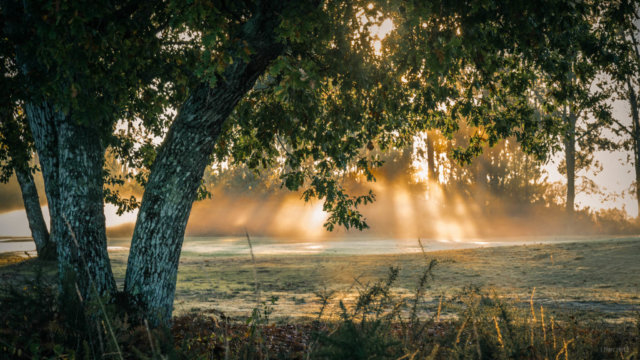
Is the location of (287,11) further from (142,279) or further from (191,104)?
(142,279)

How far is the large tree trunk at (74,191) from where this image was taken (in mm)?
5805

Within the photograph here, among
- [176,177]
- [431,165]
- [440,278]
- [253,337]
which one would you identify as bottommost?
[440,278]

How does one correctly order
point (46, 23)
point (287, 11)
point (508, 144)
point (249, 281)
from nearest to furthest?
point (46, 23), point (287, 11), point (249, 281), point (508, 144)

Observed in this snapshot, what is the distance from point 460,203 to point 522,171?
6.86 metres

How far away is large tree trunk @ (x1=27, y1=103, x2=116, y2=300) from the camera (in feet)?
19.0

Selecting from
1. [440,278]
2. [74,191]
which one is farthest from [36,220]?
[440,278]

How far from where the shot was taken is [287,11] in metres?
4.89

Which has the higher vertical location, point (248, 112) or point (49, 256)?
point (248, 112)

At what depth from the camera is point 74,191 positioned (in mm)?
5812

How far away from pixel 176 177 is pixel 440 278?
11148 millimetres

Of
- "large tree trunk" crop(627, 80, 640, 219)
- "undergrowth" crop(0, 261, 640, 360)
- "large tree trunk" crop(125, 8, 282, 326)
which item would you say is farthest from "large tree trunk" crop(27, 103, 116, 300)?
"large tree trunk" crop(627, 80, 640, 219)

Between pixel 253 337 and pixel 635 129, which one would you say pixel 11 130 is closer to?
pixel 253 337

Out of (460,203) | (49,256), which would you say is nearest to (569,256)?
(49,256)

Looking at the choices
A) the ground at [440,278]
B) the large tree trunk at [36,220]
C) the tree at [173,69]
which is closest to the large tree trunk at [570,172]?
the ground at [440,278]
